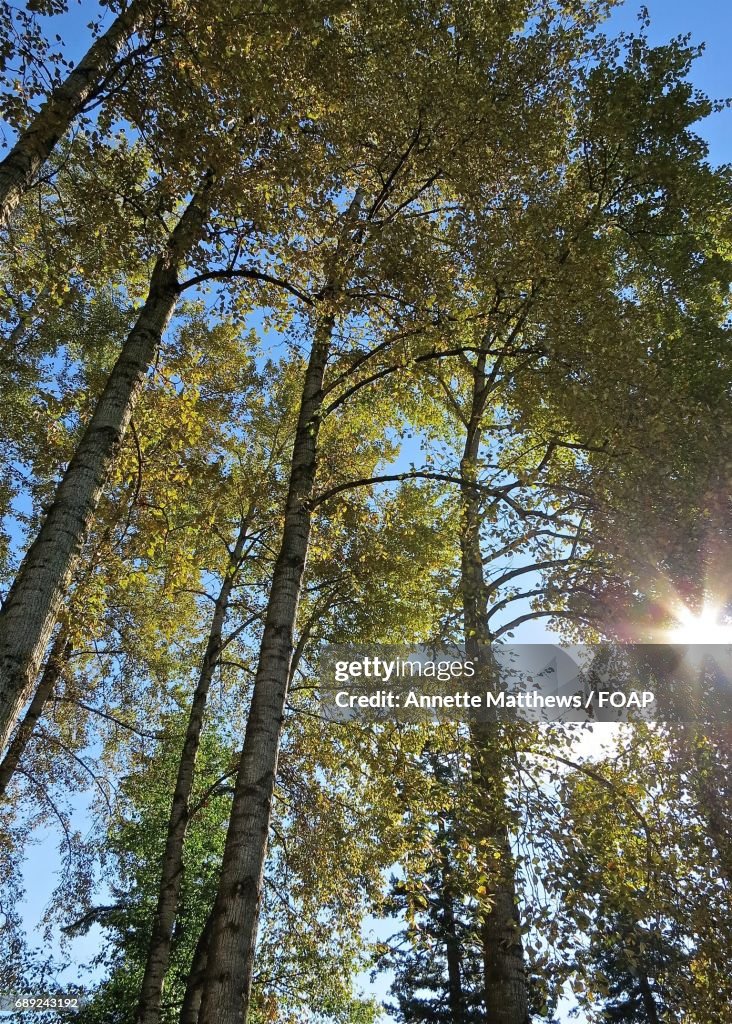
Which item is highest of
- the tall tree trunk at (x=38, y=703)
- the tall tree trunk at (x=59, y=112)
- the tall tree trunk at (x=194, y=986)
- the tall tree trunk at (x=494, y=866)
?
the tall tree trunk at (x=59, y=112)

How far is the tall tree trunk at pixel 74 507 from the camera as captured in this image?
13.3 feet

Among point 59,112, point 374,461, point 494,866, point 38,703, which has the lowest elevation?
point 494,866

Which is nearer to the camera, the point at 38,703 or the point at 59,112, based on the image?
the point at 59,112

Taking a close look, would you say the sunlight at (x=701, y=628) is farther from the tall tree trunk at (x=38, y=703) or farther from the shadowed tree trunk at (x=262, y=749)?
the tall tree trunk at (x=38, y=703)

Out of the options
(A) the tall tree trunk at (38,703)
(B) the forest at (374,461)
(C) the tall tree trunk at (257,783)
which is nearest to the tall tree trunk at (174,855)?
(B) the forest at (374,461)

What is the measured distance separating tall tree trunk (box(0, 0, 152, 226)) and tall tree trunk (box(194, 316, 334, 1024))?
126 inches

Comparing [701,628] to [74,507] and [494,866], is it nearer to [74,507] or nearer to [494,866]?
[494,866]

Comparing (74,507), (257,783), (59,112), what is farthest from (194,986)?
(59,112)

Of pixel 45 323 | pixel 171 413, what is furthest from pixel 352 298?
pixel 45 323

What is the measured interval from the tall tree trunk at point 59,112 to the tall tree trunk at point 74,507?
1221 millimetres

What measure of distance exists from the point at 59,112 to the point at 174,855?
9.28m

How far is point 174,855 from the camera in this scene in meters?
9.07

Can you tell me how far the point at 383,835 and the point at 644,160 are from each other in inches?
400

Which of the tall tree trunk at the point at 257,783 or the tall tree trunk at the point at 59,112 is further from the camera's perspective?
the tall tree trunk at the point at 59,112
